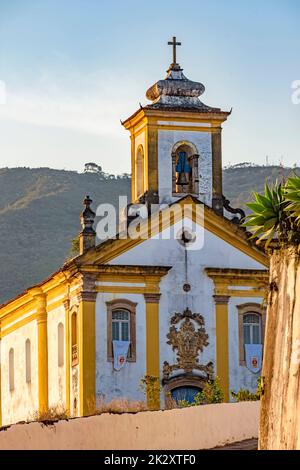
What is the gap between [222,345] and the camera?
58.3 m

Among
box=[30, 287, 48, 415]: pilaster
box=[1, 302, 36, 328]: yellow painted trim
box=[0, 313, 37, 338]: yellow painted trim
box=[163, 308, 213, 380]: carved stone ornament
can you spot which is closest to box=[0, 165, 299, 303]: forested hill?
box=[0, 313, 37, 338]: yellow painted trim

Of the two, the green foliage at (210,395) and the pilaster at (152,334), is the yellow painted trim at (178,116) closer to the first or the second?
the pilaster at (152,334)

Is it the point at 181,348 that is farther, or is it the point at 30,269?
the point at 30,269

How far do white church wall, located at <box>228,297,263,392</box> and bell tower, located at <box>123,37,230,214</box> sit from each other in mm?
3269

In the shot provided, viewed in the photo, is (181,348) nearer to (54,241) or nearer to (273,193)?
(273,193)

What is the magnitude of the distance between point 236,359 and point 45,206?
72629mm

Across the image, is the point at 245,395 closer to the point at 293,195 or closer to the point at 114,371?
the point at 114,371

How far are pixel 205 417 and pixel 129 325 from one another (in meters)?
15.7

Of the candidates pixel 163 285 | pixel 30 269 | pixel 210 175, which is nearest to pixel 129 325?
pixel 163 285

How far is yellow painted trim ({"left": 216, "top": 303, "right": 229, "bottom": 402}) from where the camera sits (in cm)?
5803

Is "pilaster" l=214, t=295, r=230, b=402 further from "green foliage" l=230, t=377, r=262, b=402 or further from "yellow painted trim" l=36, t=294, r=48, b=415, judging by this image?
"yellow painted trim" l=36, t=294, r=48, b=415

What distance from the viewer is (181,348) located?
5791cm

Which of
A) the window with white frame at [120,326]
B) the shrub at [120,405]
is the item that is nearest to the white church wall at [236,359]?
the window with white frame at [120,326]

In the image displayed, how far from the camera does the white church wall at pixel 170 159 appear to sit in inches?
2349
